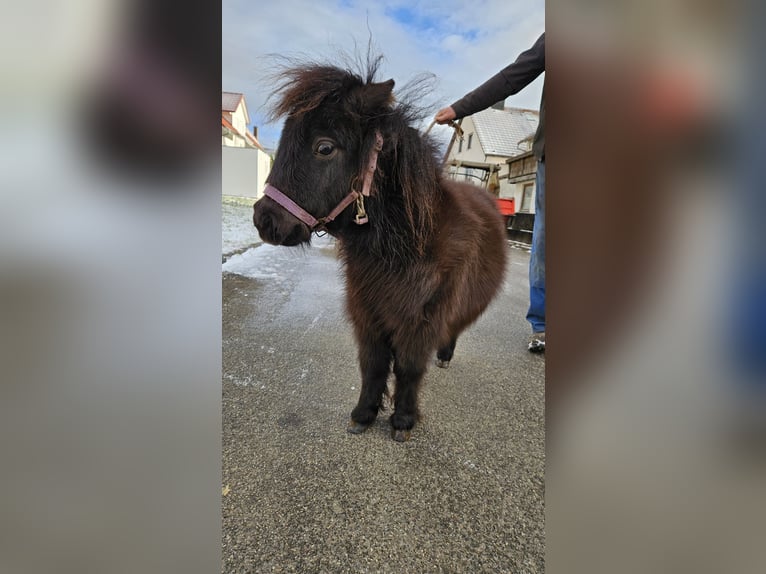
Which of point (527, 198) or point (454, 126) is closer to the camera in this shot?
point (454, 126)

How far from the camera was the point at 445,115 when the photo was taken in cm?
186

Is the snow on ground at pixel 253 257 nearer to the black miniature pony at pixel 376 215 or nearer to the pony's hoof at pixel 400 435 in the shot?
the black miniature pony at pixel 376 215

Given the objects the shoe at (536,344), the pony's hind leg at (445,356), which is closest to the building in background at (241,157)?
the pony's hind leg at (445,356)

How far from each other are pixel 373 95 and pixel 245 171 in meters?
0.67

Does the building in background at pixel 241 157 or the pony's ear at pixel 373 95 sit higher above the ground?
the pony's ear at pixel 373 95

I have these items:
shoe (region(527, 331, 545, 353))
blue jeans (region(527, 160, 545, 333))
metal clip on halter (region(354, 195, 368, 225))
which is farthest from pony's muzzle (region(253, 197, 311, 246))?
shoe (region(527, 331, 545, 353))

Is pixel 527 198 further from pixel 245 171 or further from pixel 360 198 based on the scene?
pixel 245 171

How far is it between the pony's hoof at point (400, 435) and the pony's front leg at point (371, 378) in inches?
5.5

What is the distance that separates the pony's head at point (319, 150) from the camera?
151cm

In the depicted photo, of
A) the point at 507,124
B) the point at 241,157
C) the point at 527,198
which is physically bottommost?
the point at 241,157

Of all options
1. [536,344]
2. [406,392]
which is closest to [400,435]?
[406,392]
